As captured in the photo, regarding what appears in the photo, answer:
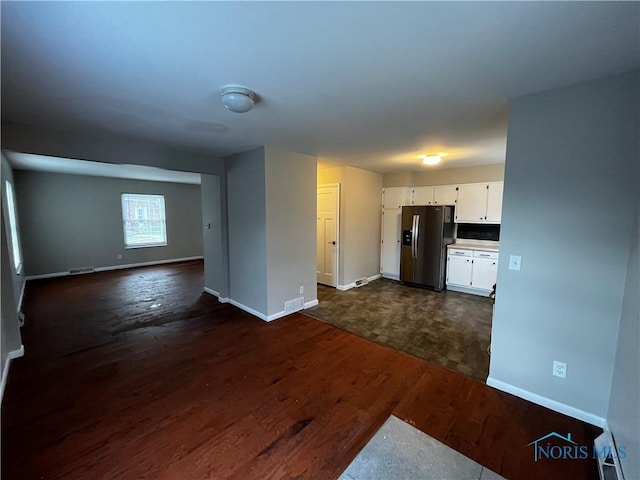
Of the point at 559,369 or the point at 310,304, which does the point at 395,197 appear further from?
the point at 559,369

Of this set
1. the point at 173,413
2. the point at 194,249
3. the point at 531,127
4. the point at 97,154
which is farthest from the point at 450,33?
the point at 194,249

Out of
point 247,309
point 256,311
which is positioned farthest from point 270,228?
point 247,309

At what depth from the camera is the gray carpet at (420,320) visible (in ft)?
9.45

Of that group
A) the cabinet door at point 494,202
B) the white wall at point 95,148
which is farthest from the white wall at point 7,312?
the cabinet door at point 494,202

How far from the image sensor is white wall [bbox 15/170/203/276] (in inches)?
232

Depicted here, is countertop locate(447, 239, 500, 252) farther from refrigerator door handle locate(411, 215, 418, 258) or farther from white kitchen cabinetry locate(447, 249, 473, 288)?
refrigerator door handle locate(411, 215, 418, 258)

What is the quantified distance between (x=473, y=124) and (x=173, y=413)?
374 centimetres

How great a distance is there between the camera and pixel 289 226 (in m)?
3.96

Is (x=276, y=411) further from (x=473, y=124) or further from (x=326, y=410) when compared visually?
(x=473, y=124)

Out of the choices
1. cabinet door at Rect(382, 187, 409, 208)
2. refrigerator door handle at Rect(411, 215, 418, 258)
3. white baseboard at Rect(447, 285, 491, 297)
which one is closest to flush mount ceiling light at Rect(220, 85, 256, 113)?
refrigerator door handle at Rect(411, 215, 418, 258)

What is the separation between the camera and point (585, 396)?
1.95 metres

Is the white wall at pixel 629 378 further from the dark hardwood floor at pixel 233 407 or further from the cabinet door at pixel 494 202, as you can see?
the cabinet door at pixel 494 202

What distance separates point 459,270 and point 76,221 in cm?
878

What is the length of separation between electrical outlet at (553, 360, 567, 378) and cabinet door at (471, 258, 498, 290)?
2.93m
